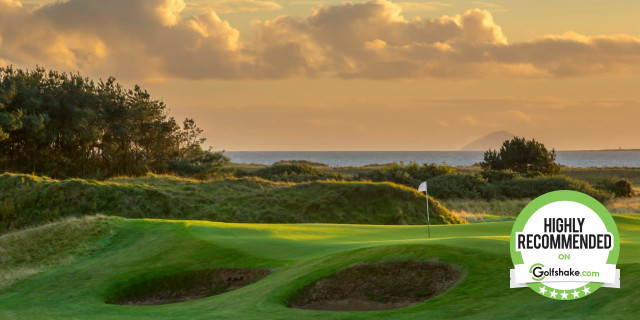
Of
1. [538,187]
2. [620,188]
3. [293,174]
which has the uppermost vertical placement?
[293,174]

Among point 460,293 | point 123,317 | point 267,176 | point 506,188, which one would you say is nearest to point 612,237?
point 460,293

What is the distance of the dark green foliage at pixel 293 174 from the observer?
6328cm

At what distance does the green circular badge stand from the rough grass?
49.5ft

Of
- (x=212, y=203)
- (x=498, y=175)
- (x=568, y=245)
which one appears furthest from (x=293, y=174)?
(x=568, y=245)

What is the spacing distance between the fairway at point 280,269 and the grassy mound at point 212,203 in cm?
1390

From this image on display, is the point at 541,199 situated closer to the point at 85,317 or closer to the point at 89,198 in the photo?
the point at 85,317

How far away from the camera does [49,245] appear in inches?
978

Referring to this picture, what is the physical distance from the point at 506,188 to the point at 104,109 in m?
35.9

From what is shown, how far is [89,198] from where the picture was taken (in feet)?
130

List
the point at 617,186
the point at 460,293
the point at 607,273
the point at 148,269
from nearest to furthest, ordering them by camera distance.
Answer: the point at 607,273 < the point at 460,293 < the point at 148,269 < the point at 617,186

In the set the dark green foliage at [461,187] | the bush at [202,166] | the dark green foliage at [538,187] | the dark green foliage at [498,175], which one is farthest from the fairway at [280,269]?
the dark green foliage at [498,175]

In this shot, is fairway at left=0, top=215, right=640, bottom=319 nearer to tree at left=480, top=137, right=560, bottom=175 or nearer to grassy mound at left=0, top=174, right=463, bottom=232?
grassy mound at left=0, top=174, right=463, bottom=232

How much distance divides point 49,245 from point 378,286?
15694 millimetres

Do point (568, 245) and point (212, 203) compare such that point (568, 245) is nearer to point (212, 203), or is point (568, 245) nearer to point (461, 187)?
point (212, 203)
